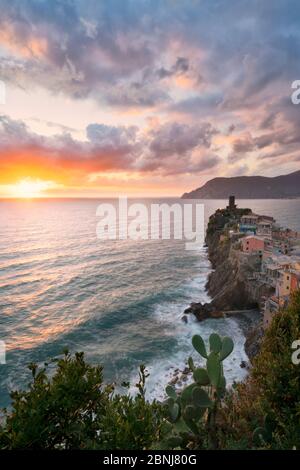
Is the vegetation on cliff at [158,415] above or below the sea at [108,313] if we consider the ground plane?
above

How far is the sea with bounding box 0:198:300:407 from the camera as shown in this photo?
2962cm

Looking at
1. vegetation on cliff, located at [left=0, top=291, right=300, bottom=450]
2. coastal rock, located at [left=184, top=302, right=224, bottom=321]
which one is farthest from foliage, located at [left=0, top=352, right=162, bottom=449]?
coastal rock, located at [left=184, top=302, right=224, bottom=321]

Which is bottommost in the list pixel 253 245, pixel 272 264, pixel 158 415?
pixel 272 264

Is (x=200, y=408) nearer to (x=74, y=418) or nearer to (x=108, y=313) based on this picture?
(x=74, y=418)

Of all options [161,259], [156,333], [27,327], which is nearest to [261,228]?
[161,259]

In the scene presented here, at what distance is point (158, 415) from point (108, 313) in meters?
33.3

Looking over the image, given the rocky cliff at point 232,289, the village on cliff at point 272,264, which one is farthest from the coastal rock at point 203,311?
the village on cliff at point 272,264

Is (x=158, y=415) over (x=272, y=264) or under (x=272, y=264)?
over

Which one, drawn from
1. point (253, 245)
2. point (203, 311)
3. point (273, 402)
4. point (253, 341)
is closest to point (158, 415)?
point (273, 402)

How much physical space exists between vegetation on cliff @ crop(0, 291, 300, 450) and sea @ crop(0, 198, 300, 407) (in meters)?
17.7

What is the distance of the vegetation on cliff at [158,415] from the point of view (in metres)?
8.01

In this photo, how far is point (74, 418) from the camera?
9.30 meters

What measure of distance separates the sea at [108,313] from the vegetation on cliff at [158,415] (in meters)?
17.7

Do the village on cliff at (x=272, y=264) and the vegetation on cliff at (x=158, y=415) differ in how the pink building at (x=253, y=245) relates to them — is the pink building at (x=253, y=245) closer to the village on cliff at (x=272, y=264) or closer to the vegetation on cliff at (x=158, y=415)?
the village on cliff at (x=272, y=264)
